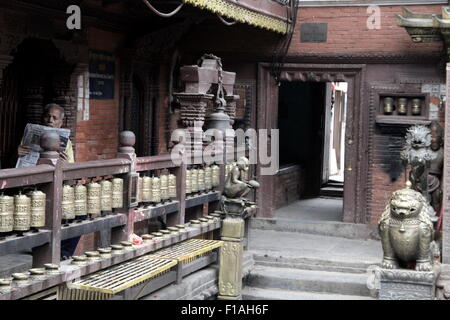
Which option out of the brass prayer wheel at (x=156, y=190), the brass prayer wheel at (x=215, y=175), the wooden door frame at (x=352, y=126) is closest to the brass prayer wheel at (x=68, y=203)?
the brass prayer wheel at (x=156, y=190)

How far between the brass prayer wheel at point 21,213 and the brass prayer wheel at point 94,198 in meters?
0.88

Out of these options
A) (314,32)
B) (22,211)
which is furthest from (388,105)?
(22,211)

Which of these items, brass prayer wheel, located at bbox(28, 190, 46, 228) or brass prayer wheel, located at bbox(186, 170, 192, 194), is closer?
brass prayer wheel, located at bbox(28, 190, 46, 228)

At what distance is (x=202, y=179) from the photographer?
886 cm

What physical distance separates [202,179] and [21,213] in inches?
136

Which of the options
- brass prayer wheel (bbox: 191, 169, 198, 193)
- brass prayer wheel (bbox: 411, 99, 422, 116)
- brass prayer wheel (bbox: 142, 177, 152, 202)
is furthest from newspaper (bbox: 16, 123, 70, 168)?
brass prayer wheel (bbox: 411, 99, 422, 116)

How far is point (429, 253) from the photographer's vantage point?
26.4 ft

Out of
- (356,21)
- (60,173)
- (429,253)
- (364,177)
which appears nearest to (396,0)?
(356,21)

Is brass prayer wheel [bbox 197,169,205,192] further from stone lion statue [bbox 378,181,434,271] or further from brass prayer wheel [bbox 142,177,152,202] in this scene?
stone lion statue [bbox 378,181,434,271]

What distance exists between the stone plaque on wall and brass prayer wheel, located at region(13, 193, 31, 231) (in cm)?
737

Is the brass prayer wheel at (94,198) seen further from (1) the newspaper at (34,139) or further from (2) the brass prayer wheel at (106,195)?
(1) the newspaper at (34,139)

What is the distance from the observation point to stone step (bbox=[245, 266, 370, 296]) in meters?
9.30

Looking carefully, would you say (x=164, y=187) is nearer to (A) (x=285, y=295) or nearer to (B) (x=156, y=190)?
(B) (x=156, y=190)

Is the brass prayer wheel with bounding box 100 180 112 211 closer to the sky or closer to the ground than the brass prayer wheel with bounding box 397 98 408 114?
closer to the ground
